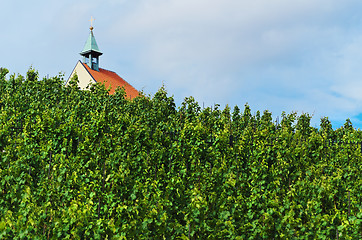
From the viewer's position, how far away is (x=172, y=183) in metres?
6.49

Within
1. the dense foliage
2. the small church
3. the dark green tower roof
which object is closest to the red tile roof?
the small church

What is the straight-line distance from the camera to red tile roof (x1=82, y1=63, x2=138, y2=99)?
77.9ft

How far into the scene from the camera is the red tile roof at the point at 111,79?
23750 mm

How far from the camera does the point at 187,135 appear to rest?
7.32m

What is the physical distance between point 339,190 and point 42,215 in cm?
598

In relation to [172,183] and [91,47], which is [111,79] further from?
[172,183]

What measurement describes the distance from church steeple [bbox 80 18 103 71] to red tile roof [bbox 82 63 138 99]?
72 cm

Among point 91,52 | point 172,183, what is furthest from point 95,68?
point 172,183

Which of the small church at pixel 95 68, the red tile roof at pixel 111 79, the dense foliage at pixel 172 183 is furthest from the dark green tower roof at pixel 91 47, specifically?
the dense foliage at pixel 172 183

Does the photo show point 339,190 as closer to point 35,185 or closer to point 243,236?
point 243,236

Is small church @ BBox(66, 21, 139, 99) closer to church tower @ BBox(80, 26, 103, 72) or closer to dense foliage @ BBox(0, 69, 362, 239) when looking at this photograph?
church tower @ BBox(80, 26, 103, 72)

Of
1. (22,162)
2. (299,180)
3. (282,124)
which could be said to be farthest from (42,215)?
(282,124)

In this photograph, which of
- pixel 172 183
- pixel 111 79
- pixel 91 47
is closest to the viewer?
pixel 172 183

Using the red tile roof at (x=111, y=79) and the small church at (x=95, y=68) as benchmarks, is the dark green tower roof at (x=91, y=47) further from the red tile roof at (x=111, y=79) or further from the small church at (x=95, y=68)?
the red tile roof at (x=111, y=79)
